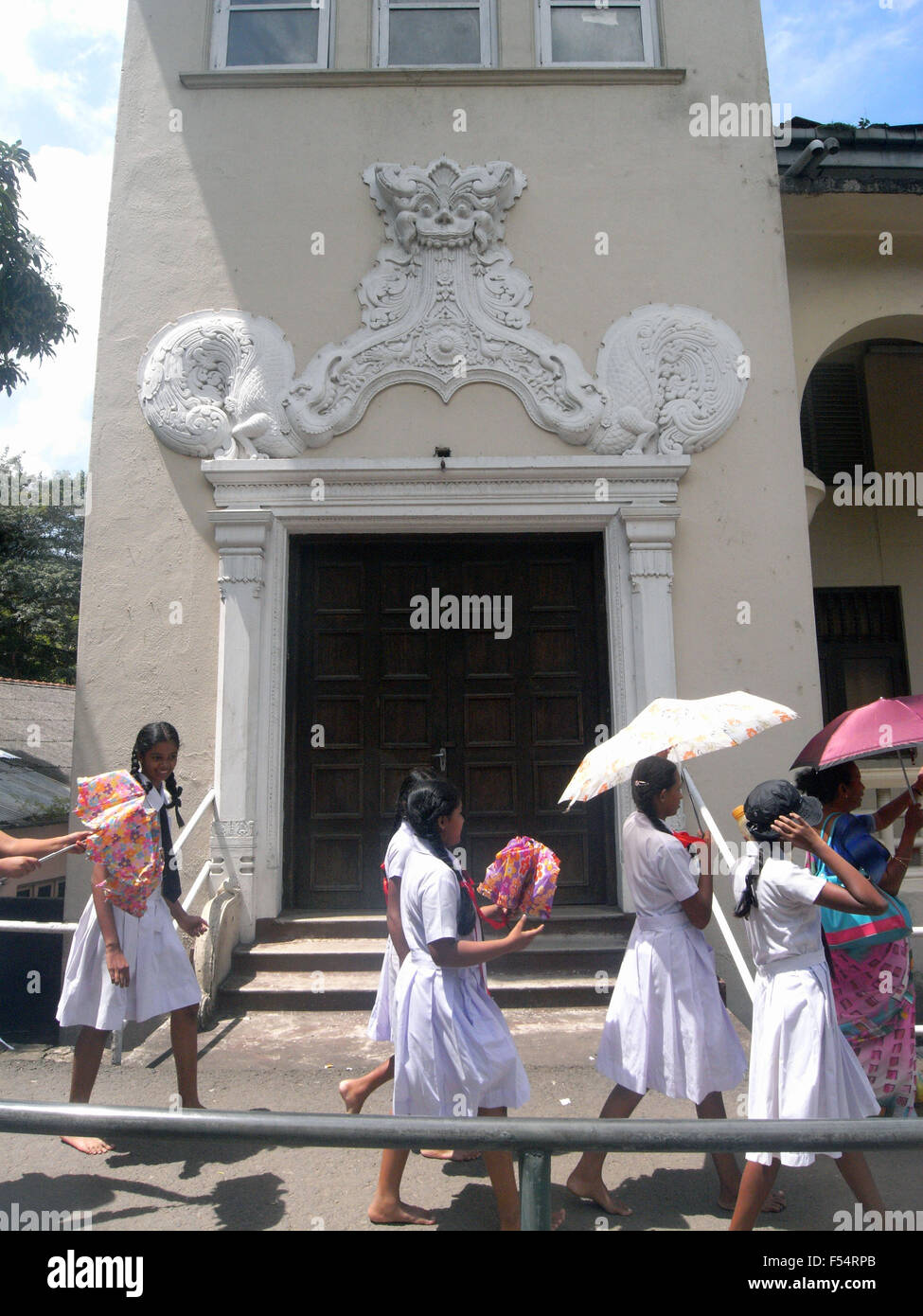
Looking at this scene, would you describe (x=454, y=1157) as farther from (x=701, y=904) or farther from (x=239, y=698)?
(x=239, y=698)

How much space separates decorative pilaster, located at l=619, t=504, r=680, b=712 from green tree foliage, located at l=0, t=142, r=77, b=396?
8574 millimetres

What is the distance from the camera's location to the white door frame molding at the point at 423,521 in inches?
251

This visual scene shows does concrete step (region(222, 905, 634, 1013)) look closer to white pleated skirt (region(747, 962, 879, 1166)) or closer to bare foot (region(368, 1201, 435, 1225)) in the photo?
bare foot (region(368, 1201, 435, 1225))

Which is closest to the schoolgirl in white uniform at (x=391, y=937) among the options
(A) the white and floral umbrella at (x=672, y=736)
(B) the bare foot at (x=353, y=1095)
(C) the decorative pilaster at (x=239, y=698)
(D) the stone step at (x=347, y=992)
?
(B) the bare foot at (x=353, y=1095)

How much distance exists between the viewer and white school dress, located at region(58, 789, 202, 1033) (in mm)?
3725

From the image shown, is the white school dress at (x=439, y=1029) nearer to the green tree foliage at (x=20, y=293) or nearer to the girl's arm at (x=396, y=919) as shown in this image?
the girl's arm at (x=396, y=919)

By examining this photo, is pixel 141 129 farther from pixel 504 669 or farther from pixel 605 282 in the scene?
pixel 504 669

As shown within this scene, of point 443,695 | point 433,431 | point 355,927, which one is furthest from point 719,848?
point 433,431

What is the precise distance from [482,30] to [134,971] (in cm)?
765

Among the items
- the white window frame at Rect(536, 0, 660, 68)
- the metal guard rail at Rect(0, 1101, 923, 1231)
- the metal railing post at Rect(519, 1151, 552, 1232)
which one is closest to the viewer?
the metal guard rail at Rect(0, 1101, 923, 1231)

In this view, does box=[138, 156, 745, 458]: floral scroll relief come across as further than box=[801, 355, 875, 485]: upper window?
No

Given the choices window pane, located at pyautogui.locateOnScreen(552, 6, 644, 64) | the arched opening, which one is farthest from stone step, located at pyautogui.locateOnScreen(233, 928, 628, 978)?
window pane, located at pyautogui.locateOnScreen(552, 6, 644, 64)

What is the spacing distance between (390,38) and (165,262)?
2699 mm
